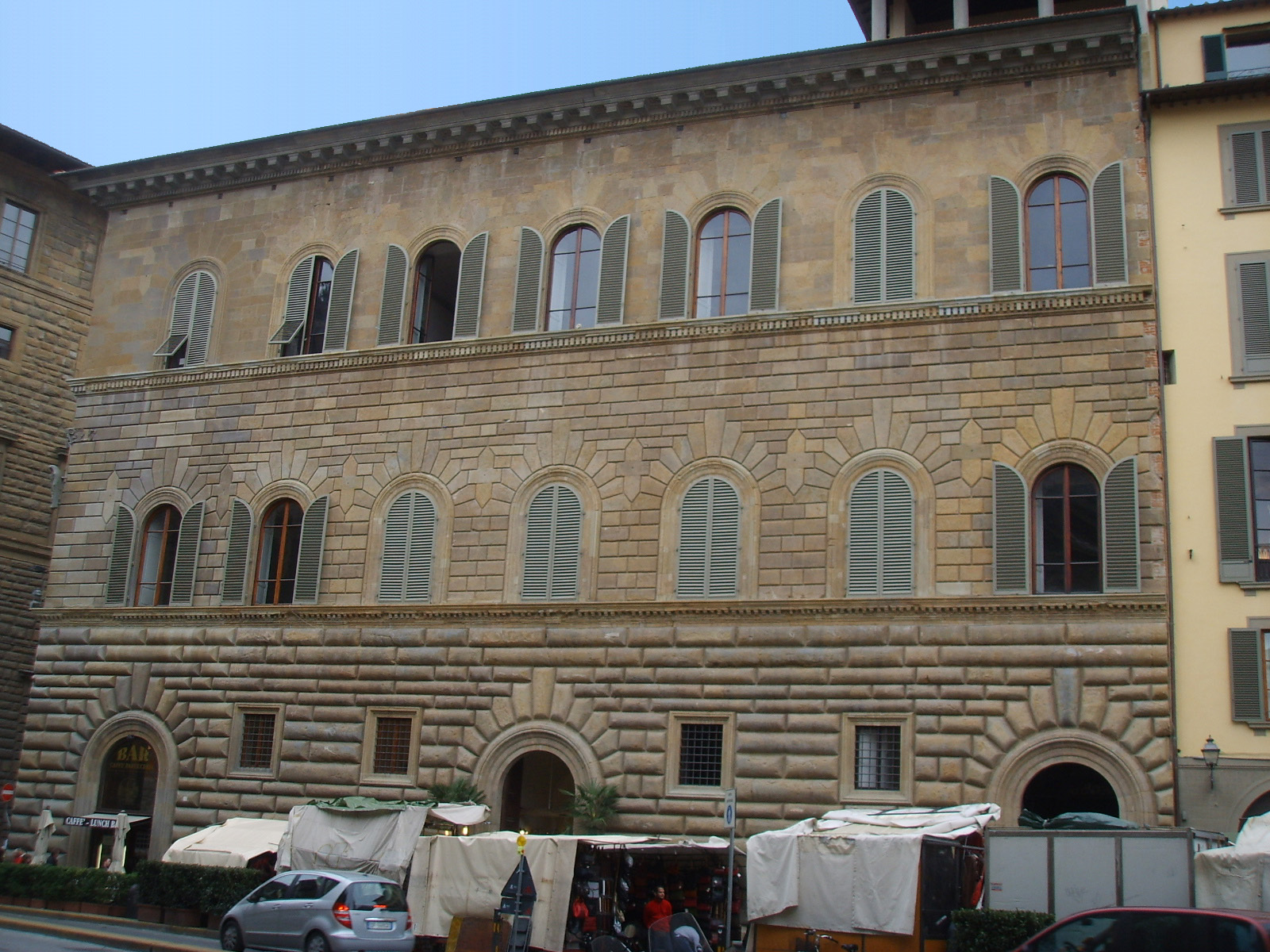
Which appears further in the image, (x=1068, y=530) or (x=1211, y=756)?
(x=1068, y=530)

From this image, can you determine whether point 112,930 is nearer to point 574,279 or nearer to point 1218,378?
point 574,279

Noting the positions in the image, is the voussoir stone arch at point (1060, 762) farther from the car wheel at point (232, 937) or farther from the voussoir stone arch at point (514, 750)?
the car wheel at point (232, 937)

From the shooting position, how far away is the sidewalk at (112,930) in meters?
20.5

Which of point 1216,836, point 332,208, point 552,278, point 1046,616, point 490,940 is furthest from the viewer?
point 332,208

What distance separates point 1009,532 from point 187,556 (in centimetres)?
1650

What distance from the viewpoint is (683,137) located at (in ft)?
86.8

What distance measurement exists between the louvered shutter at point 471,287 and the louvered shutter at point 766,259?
5618 millimetres

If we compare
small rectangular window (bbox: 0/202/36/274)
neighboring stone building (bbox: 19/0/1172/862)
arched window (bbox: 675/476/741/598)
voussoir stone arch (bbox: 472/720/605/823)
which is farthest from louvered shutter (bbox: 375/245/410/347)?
small rectangular window (bbox: 0/202/36/274)

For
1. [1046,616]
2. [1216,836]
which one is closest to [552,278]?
[1046,616]

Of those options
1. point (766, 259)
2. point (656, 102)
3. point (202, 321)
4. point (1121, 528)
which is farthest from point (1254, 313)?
point (202, 321)

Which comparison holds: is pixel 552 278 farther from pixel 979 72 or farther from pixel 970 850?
pixel 970 850

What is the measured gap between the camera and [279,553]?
2756 centimetres

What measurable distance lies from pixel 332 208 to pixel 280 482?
20.1 ft

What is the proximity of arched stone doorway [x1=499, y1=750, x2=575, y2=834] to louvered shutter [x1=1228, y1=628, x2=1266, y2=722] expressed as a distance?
11.4m
